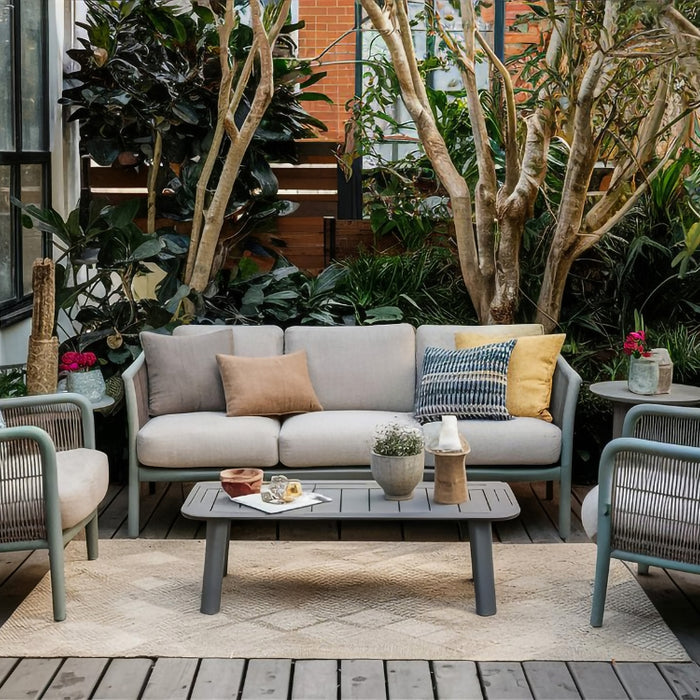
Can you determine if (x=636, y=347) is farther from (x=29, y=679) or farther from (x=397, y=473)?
(x=29, y=679)

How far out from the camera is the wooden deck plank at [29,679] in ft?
10.1

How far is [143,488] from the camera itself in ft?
17.7

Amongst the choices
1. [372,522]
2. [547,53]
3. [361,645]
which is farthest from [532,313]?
[361,645]

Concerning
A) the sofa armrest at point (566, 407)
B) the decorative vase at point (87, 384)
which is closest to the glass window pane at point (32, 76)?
the decorative vase at point (87, 384)

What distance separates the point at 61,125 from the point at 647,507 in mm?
4890

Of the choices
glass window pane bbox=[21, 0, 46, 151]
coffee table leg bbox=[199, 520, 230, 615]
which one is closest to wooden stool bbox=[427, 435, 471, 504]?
coffee table leg bbox=[199, 520, 230, 615]

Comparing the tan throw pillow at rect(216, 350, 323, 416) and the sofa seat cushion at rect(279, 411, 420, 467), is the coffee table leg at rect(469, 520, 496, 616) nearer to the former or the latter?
the sofa seat cushion at rect(279, 411, 420, 467)

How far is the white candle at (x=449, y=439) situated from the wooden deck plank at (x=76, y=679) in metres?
1.37

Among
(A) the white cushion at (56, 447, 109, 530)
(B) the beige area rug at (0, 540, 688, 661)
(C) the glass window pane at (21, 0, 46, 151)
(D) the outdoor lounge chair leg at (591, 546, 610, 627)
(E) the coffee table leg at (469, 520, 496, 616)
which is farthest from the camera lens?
(C) the glass window pane at (21, 0, 46, 151)

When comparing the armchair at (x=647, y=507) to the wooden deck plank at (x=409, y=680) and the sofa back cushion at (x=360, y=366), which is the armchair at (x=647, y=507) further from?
the sofa back cushion at (x=360, y=366)

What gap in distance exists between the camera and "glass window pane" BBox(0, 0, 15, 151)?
19.2 ft

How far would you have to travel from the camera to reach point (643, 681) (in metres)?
3.15

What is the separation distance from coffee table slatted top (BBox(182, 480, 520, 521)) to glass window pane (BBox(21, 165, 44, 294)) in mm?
2826

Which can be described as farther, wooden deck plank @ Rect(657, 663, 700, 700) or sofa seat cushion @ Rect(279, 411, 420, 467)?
sofa seat cushion @ Rect(279, 411, 420, 467)
